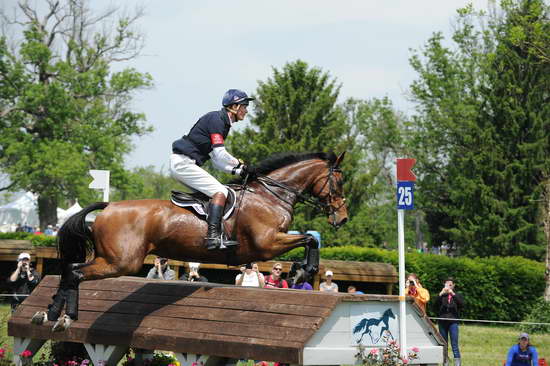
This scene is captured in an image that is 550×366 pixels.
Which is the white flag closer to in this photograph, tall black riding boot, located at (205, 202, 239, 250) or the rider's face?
the rider's face

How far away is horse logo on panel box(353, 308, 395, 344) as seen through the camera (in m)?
6.86

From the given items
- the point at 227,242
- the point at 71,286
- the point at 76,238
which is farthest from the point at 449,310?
the point at 71,286

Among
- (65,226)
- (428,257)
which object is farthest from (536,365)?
(428,257)

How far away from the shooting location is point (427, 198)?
131ft

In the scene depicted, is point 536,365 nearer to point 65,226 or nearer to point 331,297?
point 331,297

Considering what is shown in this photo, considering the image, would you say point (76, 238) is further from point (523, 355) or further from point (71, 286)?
point (523, 355)

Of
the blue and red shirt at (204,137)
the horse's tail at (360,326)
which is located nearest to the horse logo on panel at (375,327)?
the horse's tail at (360,326)

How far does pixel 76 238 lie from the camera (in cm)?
733

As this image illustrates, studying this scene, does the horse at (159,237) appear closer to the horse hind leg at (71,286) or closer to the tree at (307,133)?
the horse hind leg at (71,286)

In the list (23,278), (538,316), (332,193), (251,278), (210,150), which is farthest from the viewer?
(538,316)

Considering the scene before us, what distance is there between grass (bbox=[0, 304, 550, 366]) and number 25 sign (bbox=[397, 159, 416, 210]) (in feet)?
15.4

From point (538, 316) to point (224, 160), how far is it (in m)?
12.6

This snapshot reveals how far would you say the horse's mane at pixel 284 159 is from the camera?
25.7ft

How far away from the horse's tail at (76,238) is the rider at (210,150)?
35.3 inches
